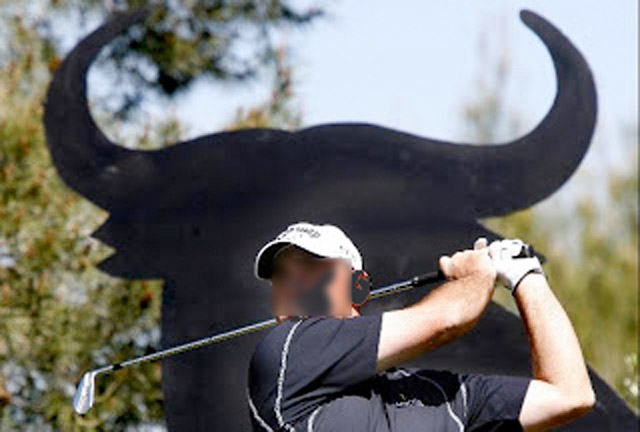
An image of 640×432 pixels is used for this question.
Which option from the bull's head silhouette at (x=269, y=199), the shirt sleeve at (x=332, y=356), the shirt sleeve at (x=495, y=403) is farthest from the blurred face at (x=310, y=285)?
the bull's head silhouette at (x=269, y=199)

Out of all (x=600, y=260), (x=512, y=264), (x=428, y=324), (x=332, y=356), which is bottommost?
(x=600, y=260)

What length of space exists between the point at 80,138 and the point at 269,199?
0.80 m

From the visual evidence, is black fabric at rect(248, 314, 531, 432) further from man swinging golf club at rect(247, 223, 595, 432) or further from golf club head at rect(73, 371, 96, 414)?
golf club head at rect(73, 371, 96, 414)

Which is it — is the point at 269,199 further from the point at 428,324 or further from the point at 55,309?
the point at 428,324

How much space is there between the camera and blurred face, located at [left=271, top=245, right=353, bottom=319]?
159 inches

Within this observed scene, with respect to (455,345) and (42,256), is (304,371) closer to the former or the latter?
(455,345)

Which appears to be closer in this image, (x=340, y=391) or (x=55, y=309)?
(x=340, y=391)

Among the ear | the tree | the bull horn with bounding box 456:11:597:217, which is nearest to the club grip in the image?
the ear

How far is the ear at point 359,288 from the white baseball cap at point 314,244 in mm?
23

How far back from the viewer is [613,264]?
18.6m

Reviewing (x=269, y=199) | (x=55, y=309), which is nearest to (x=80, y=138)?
(x=269, y=199)

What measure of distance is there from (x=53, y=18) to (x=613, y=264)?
1010 cm

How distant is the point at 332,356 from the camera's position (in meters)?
3.86

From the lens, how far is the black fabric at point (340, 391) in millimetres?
3842
